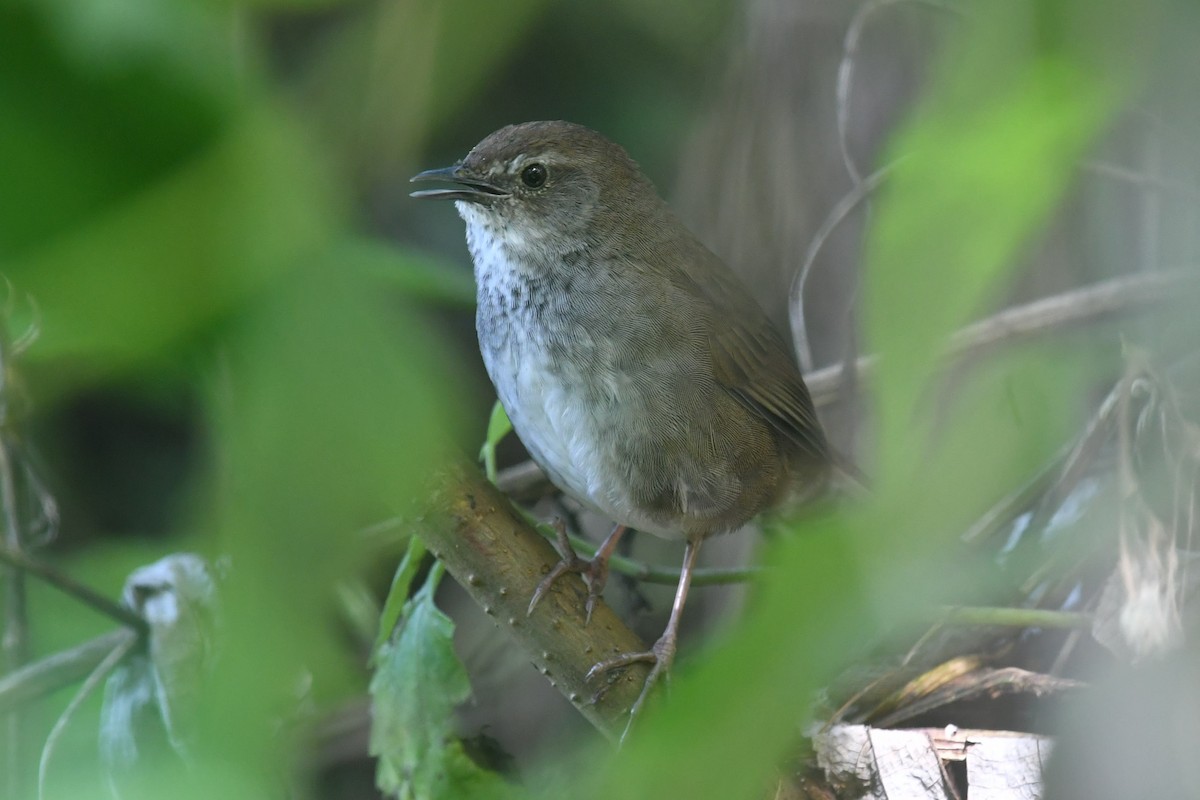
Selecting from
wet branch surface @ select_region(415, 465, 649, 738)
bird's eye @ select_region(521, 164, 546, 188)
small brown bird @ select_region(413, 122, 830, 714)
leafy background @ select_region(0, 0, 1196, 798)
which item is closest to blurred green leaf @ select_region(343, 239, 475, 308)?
leafy background @ select_region(0, 0, 1196, 798)

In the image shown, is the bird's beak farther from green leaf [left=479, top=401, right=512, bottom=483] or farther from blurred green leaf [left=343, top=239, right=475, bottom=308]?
blurred green leaf [left=343, top=239, right=475, bottom=308]

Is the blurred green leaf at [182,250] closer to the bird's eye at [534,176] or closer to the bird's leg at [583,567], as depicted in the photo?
the bird's leg at [583,567]

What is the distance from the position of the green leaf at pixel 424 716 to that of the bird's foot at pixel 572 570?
0.18 m

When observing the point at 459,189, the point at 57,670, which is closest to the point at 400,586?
the point at 57,670

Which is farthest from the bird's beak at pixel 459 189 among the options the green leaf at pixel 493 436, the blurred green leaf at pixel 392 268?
the blurred green leaf at pixel 392 268

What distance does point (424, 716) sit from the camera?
1.90 metres

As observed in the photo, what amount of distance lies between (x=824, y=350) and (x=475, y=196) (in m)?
1.35

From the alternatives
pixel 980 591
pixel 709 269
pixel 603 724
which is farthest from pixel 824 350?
pixel 980 591

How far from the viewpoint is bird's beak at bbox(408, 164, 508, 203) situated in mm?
2334

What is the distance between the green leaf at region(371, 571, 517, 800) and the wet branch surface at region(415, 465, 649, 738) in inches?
5.0

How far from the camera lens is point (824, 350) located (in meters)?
Result: 3.35

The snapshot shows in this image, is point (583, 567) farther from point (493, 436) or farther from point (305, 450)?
point (305, 450)

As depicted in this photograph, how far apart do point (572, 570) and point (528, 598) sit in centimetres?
15

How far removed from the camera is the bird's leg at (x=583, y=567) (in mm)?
1886
